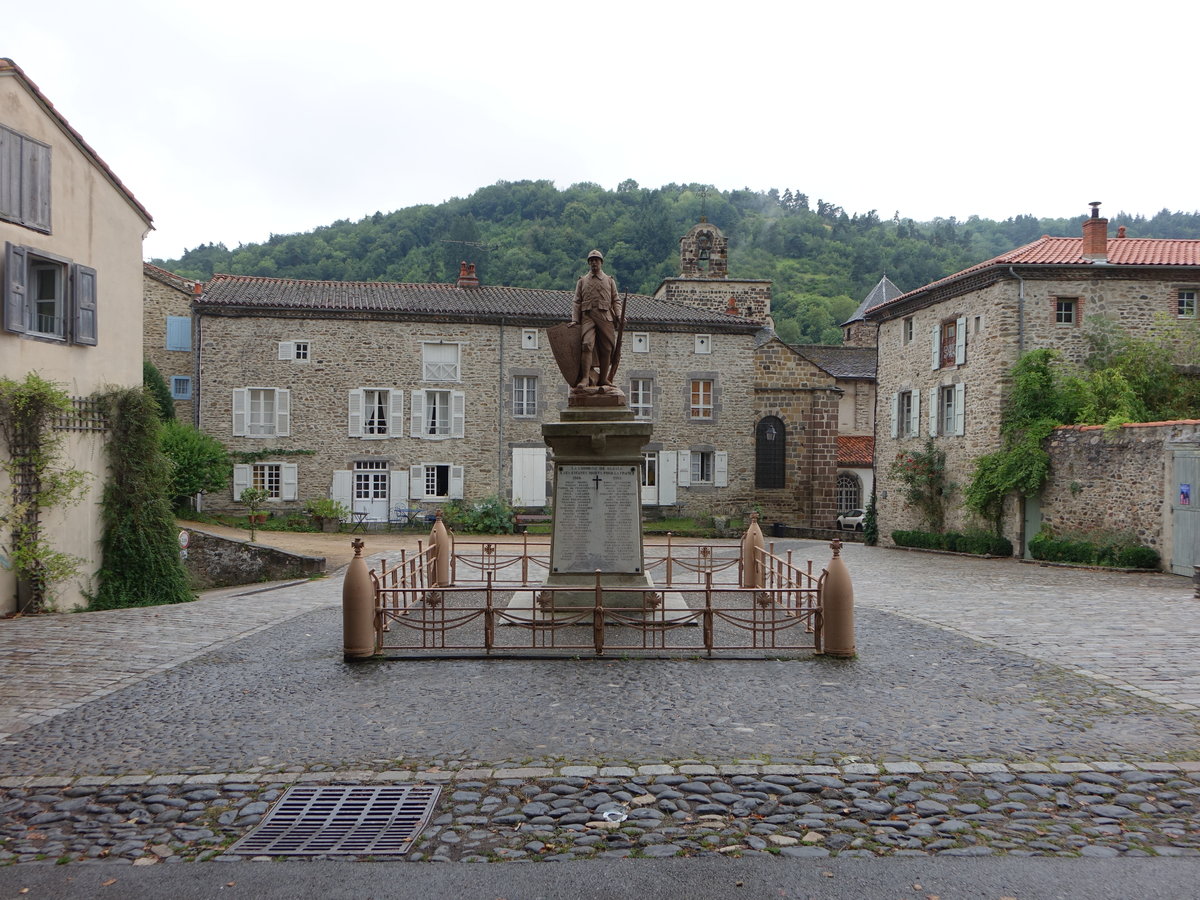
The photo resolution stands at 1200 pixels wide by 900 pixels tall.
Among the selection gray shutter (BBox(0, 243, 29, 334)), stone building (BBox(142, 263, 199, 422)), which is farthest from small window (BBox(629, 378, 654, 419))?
gray shutter (BBox(0, 243, 29, 334))

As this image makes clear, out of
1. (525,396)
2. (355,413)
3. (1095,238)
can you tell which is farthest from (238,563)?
(1095,238)

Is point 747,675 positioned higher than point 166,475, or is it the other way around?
point 166,475

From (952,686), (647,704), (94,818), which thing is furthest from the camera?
(952,686)

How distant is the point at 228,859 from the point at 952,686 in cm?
580

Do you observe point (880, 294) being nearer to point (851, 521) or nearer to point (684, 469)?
point (851, 521)

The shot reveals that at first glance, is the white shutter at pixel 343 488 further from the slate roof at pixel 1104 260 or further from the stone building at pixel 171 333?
the slate roof at pixel 1104 260

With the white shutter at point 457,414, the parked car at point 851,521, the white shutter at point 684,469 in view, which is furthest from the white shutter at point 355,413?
the parked car at point 851,521

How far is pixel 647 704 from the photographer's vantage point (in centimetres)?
684

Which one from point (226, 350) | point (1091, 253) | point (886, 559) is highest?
point (1091, 253)

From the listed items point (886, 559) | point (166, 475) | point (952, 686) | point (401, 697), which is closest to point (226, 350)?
point (166, 475)

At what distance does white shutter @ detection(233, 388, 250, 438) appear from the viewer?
30391 mm

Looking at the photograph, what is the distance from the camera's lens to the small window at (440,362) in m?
31.6

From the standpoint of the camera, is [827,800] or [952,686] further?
[952,686]

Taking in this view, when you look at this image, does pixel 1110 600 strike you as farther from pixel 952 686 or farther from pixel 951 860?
pixel 951 860
